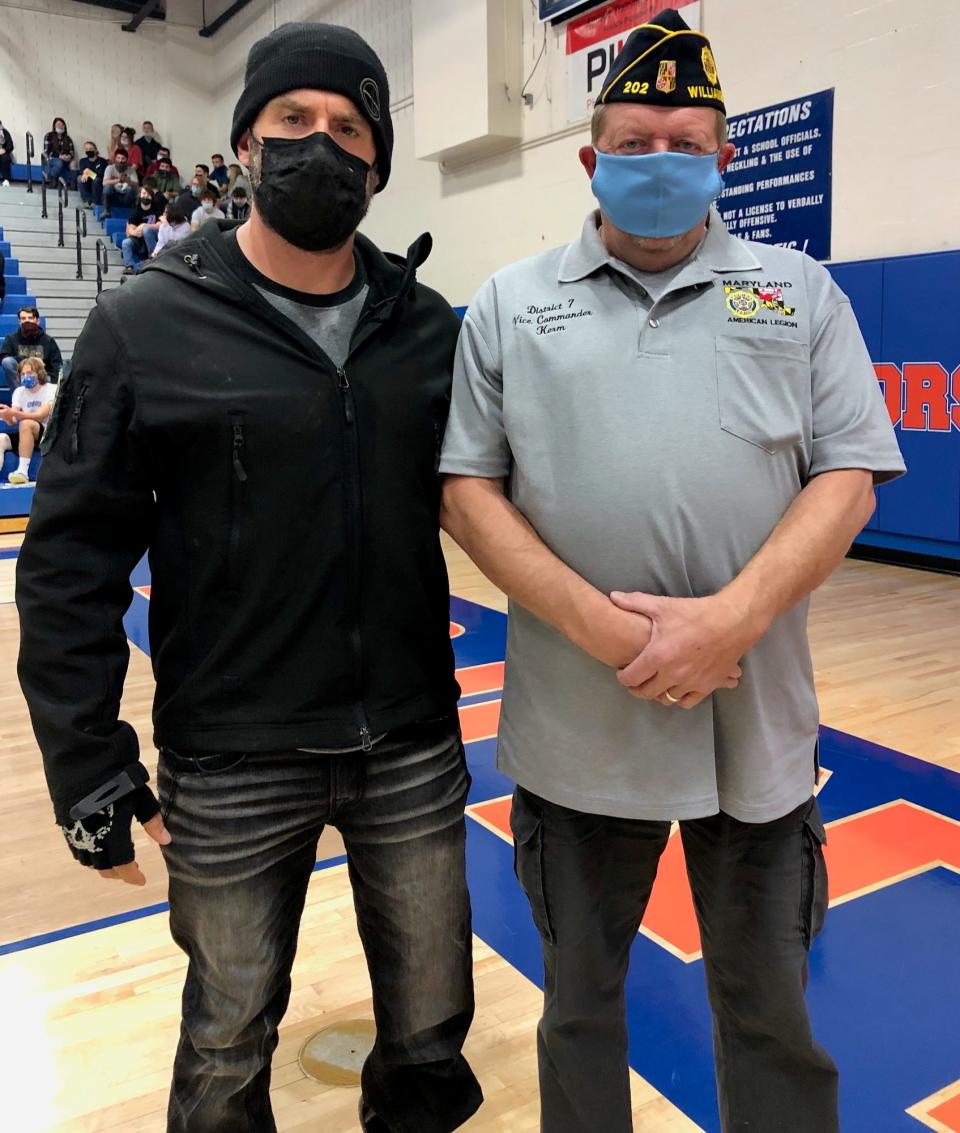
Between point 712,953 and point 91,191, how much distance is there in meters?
17.7

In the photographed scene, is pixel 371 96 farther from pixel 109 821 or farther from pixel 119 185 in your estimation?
pixel 119 185

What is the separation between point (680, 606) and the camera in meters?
1.40

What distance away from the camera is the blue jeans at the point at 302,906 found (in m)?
1.46

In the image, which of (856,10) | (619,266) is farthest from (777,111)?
(619,266)

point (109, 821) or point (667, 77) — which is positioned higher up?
point (667, 77)

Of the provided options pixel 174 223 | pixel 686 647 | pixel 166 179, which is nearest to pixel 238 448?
pixel 686 647

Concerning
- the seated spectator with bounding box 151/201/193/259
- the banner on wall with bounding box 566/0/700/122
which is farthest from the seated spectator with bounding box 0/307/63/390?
the banner on wall with bounding box 566/0/700/122

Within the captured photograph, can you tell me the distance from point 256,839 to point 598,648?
57 centimetres

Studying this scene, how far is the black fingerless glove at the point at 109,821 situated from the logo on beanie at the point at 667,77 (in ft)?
4.13

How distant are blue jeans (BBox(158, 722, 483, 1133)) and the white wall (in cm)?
1929

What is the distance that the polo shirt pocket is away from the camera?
4.78 feet

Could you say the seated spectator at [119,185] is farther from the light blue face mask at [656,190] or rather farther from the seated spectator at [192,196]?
the light blue face mask at [656,190]

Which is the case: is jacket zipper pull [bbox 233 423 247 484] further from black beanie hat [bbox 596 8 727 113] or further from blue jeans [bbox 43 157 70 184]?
blue jeans [bbox 43 157 70 184]

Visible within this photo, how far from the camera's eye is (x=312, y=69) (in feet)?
4.74
